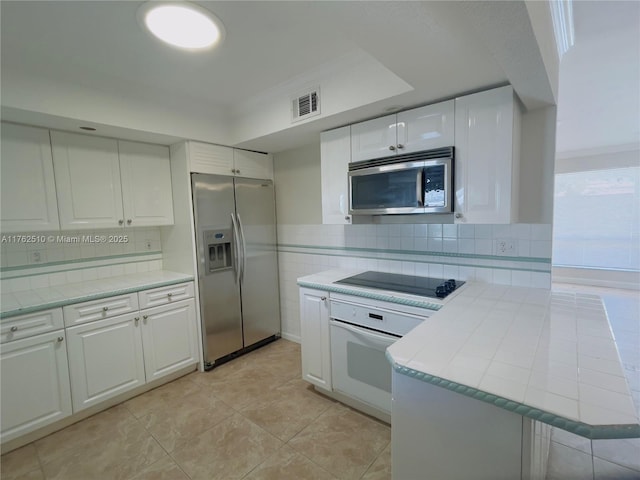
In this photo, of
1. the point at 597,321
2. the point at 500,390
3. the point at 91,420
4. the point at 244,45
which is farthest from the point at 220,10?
the point at 91,420

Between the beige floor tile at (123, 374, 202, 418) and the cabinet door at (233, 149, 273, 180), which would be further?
the cabinet door at (233, 149, 273, 180)

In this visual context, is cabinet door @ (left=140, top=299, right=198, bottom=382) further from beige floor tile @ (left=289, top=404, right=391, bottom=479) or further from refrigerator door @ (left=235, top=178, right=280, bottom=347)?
beige floor tile @ (left=289, top=404, right=391, bottom=479)

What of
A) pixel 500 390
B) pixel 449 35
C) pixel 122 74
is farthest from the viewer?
pixel 122 74

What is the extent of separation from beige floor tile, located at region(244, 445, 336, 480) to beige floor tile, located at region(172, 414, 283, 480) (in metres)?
0.05

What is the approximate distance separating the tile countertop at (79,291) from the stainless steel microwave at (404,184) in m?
1.75

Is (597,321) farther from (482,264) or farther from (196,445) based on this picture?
(196,445)

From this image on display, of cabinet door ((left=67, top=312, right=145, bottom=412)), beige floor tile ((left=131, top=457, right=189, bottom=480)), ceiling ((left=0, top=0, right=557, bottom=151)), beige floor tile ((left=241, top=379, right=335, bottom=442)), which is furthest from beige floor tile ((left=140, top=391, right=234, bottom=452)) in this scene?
ceiling ((left=0, top=0, right=557, bottom=151))

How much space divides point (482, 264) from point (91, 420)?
309 centimetres

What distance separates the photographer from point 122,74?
2117 millimetres

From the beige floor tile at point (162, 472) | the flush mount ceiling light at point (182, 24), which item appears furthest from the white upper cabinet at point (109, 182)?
the beige floor tile at point (162, 472)

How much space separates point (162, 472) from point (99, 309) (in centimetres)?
122

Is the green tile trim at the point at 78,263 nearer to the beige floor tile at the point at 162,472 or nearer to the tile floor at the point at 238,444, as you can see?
the tile floor at the point at 238,444

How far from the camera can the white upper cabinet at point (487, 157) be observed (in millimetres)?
1693

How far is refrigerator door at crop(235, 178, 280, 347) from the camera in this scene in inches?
121
